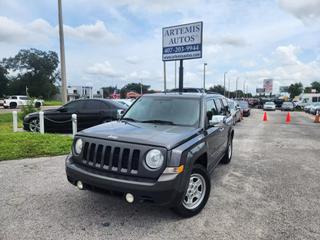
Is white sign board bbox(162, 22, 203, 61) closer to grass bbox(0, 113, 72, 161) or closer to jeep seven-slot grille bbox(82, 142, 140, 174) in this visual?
grass bbox(0, 113, 72, 161)

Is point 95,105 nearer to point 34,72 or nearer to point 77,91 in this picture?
point 77,91

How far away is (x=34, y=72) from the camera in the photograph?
82.9m

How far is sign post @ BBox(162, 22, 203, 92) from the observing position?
11062 mm

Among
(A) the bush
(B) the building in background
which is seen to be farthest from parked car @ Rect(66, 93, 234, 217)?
(B) the building in background

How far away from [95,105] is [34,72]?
263ft

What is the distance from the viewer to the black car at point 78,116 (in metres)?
11.3

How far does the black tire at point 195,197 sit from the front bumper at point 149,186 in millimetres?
272

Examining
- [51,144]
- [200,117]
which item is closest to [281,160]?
[200,117]

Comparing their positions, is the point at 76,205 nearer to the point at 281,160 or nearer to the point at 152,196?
the point at 152,196

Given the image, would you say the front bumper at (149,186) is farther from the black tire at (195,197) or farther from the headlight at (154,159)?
the black tire at (195,197)

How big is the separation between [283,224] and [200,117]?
191 centimetres

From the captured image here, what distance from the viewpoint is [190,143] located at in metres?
3.80

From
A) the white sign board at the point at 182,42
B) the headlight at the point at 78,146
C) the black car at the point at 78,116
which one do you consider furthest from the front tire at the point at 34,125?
the headlight at the point at 78,146

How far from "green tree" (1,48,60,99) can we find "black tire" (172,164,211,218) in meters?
82.6
